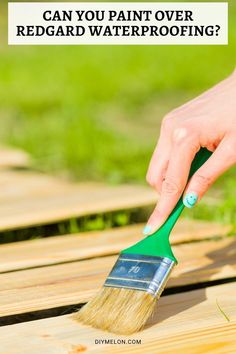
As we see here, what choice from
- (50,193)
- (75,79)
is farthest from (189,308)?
(75,79)

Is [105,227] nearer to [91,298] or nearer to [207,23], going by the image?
[91,298]

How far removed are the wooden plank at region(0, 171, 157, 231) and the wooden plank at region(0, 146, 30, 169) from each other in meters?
0.19

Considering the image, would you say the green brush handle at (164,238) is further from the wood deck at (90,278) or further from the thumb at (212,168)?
the wood deck at (90,278)

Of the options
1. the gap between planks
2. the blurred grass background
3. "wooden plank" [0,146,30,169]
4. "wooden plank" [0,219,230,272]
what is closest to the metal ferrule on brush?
"wooden plank" [0,219,230,272]

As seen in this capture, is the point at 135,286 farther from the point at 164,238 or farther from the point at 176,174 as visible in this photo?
the point at 176,174

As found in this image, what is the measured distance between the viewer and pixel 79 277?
199cm

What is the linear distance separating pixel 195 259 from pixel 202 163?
0.48m

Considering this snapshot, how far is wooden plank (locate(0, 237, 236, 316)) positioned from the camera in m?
1.81

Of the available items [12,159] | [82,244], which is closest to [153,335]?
[82,244]

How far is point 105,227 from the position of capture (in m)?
2.55

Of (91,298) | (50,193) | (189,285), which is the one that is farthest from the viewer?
(50,193)

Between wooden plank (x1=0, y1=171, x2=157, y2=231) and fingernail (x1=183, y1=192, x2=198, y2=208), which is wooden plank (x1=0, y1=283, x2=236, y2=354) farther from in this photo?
wooden plank (x1=0, y1=171, x2=157, y2=231)

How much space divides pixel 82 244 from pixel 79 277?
Result: 30cm

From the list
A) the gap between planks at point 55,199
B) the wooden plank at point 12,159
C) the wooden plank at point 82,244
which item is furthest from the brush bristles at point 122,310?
the wooden plank at point 12,159
